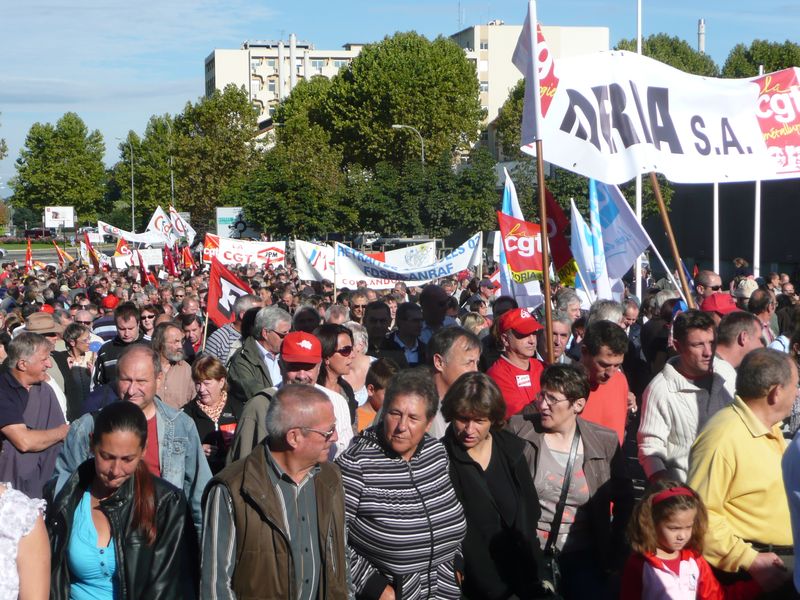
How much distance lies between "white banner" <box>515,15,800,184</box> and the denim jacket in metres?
4.13

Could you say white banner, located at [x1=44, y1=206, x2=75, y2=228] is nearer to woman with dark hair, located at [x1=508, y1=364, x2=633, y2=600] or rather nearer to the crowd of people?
the crowd of people

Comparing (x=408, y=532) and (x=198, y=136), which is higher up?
(x=198, y=136)

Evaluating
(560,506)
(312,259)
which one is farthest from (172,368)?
(312,259)

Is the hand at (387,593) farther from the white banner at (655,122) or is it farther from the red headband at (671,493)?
the white banner at (655,122)

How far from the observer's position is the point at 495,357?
8180 millimetres

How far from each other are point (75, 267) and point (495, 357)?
2819 cm

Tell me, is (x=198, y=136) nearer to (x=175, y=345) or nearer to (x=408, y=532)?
(x=175, y=345)

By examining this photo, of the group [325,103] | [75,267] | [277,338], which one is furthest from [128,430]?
[325,103]

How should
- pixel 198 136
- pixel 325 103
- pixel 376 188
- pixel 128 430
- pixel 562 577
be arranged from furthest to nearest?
pixel 325 103
pixel 198 136
pixel 376 188
pixel 562 577
pixel 128 430

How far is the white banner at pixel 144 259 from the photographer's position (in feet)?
96.0

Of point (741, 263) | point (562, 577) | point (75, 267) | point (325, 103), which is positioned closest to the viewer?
point (562, 577)

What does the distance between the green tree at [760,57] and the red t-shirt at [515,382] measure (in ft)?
206

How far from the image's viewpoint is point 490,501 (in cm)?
487

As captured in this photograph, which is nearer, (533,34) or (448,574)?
(448,574)
